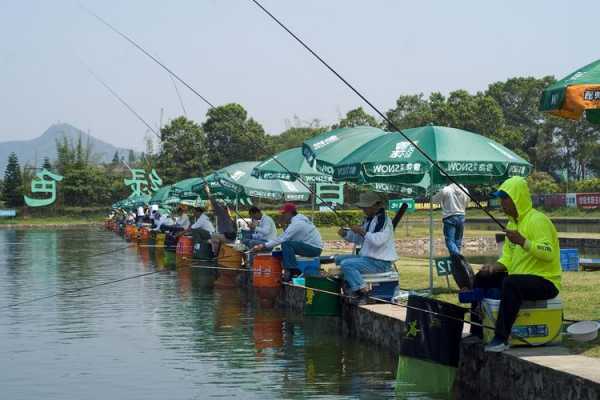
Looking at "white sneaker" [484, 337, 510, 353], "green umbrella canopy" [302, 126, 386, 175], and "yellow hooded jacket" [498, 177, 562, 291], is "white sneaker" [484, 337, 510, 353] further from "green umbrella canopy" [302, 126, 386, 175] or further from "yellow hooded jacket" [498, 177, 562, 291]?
"green umbrella canopy" [302, 126, 386, 175]

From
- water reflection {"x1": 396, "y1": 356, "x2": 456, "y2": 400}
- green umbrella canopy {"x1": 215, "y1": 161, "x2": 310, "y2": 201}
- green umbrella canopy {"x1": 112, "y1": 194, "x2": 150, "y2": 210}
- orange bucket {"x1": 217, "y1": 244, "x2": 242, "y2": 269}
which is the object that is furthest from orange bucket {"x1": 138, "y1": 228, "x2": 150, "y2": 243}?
water reflection {"x1": 396, "y1": 356, "x2": 456, "y2": 400}

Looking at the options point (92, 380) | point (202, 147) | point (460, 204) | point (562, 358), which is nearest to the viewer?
point (562, 358)

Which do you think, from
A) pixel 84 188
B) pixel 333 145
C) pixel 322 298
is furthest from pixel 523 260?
pixel 84 188

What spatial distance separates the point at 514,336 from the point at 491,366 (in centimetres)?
46

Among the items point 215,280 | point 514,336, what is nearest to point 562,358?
point 514,336

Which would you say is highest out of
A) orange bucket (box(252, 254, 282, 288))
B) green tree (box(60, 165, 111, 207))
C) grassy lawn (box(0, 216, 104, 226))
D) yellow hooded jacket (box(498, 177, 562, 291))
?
green tree (box(60, 165, 111, 207))

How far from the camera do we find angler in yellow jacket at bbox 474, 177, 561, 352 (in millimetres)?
7691

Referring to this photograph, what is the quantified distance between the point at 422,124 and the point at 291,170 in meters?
51.9

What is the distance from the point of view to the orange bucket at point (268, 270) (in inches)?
578

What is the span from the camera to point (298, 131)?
10019cm

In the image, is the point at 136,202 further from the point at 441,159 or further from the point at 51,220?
the point at 441,159

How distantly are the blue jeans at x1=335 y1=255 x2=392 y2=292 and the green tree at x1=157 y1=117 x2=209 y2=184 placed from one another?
69.5 m

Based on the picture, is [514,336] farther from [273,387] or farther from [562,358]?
[273,387]

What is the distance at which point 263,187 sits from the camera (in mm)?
22656
